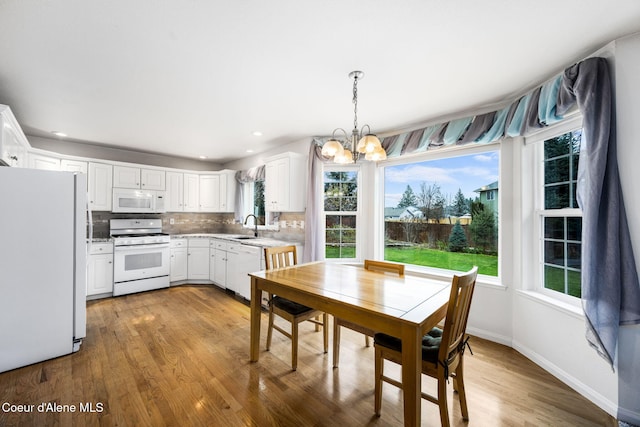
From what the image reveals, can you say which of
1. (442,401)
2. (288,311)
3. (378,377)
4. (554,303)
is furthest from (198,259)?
(554,303)

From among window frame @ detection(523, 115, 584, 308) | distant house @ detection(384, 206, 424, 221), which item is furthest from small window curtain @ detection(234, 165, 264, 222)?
window frame @ detection(523, 115, 584, 308)

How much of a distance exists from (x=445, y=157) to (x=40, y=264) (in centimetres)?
427

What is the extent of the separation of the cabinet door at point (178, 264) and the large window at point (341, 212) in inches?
108

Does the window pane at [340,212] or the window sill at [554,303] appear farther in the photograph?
the window pane at [340,212]

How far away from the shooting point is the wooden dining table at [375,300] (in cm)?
137

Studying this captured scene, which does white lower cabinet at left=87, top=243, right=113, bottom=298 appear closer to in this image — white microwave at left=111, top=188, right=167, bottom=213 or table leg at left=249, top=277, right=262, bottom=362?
white microwave at left=111, top=188, right=167, bottom=213

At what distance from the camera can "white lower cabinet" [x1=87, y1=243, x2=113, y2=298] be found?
3.96 meters

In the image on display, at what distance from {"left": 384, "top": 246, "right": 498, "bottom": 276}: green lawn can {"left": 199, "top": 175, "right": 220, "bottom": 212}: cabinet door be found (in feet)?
11.9

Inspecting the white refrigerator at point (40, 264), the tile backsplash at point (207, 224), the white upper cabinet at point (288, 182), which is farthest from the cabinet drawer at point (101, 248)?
the white upper cabinet at point (288, 182)

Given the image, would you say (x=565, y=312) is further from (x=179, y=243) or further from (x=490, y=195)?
(x=179, y=243)


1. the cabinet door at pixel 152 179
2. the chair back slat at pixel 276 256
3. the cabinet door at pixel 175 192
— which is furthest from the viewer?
the cabinet door at pixel 175 192

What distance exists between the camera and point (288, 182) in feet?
12.8

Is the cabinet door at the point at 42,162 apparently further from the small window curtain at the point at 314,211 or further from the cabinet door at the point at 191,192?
the small window curtain at the point at 314,211

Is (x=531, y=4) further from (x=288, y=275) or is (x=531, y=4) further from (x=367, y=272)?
(x=288, y=275)
